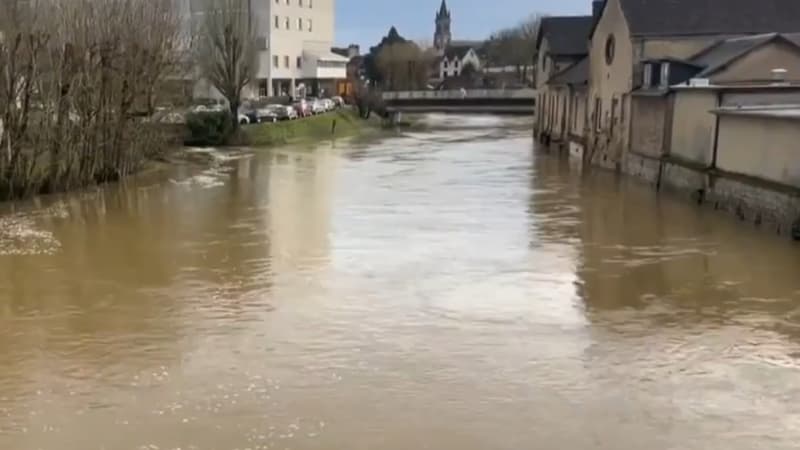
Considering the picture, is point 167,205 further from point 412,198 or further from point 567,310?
point 567,310

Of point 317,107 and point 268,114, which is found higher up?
point 317,107

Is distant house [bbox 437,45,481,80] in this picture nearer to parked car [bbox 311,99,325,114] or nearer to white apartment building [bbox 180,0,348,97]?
white apartment building [bbox 180,0,348,97]

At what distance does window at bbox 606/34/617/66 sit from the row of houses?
38mm

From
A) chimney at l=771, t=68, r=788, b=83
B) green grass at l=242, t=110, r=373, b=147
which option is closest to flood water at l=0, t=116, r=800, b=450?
chimney at l=771, t=68, r=788, b=83

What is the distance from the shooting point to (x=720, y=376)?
28.6 feet

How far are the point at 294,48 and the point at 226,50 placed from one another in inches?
871

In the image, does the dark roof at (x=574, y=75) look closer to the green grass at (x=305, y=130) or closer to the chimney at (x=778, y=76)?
the chimney at (x=778, y=76)

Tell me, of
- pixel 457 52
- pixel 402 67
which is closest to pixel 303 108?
pixel 402 67

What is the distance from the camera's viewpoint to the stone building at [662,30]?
1125 inches

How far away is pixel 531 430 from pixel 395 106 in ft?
253

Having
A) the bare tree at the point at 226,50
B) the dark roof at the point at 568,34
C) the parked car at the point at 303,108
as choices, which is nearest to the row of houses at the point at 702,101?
the dark roof at the point at 568,34

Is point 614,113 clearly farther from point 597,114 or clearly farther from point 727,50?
point 727,50

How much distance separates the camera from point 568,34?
151 feet

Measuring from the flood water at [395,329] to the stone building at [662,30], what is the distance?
9.63 meters
